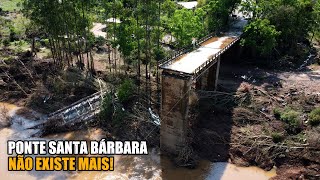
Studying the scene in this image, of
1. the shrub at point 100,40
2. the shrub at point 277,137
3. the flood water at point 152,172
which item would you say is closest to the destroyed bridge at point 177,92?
the flood water at point 152,172

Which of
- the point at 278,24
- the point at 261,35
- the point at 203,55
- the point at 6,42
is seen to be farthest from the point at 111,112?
the point at 6,42

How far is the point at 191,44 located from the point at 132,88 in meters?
7.66

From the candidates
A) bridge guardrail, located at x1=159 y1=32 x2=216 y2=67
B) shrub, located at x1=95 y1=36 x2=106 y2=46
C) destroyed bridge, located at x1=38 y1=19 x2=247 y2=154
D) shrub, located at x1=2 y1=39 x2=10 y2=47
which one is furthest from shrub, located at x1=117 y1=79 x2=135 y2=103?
shrub, located at x1=2 y1=39 x2=10 y2=47

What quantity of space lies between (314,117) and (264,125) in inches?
173

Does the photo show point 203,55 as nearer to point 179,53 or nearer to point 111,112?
point 179,53

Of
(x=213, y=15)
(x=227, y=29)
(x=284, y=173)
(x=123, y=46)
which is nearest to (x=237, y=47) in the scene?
(x=227, y=29)

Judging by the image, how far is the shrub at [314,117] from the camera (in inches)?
1145

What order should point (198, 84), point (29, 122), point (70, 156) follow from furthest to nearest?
point (198, 84), point (29, 122), point (70, 156)

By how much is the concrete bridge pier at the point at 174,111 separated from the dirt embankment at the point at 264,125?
235 centimetres

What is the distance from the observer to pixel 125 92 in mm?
32250

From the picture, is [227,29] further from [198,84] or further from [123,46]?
[123,46]

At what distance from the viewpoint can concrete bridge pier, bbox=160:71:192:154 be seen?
25.6m

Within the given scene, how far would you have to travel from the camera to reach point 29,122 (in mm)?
32312

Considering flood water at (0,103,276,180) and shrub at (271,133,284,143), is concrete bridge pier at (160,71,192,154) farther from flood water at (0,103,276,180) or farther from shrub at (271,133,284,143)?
shrub at (271,133,284,143)
